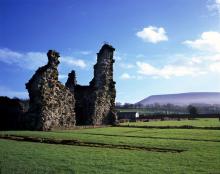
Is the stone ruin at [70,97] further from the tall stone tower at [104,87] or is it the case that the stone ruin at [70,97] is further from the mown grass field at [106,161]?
the mown grass field at [106,161]

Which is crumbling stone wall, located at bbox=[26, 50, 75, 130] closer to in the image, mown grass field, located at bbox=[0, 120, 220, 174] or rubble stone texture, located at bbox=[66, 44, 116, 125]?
rubble stone texture, located at bbox=[66, 44, 116, 125]

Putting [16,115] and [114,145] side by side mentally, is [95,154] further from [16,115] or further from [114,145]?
[16,115]

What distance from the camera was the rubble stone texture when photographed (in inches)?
1548

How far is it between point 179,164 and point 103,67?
30264mm

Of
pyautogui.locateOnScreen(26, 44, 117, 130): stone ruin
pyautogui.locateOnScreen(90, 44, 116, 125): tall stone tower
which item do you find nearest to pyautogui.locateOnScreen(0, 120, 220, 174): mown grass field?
pyautogui.locateOnScreen(26, 44, 117, 130): stone ruin

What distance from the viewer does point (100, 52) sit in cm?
4156

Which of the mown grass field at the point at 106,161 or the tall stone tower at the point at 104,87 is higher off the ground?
the tall stone tower at the point at 104,87

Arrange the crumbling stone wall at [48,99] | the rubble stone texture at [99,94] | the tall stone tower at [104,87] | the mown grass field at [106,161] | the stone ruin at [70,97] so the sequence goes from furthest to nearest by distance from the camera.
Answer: the tall stone tower at [104,87] → the rubble stone texture at [99,94] → the stone ruin at [70,97] → the crumbling stone wall at [48,99] → the mown grass field at [106,161]

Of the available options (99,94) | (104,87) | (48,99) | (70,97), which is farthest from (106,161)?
(104,87)

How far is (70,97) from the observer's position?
35.4m

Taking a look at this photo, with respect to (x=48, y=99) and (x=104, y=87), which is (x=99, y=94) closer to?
(x=104, y=87)

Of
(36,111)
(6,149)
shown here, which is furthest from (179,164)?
(36,111)

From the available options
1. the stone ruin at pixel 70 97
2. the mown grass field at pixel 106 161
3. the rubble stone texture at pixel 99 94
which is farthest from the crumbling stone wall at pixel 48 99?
the mown grass field at pixel 106 161

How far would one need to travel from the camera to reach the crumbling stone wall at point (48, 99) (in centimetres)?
3000
